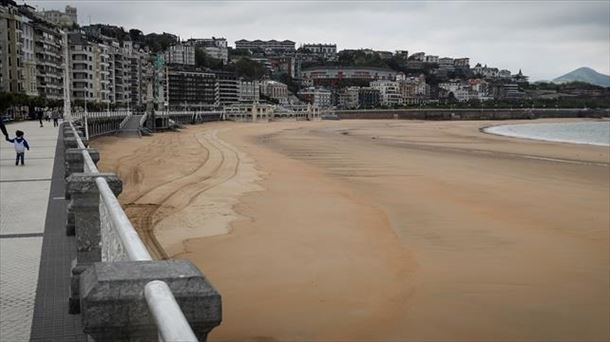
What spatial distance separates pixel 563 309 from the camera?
8.39 m

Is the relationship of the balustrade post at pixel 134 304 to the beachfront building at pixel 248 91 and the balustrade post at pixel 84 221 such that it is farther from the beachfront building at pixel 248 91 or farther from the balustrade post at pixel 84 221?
the beachfront building at pixel 248 91

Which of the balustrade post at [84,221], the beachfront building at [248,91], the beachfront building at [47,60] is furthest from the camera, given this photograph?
the beachfront building at [248,91]

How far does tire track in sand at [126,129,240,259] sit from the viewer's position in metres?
12.1

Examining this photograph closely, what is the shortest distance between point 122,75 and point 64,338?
5623 inches

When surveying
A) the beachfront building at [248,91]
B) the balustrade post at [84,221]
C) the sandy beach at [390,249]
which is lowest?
the sandy beach at [390,249]

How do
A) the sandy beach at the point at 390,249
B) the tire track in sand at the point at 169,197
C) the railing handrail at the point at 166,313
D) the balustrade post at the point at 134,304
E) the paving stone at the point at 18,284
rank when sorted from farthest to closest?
the tire track in sand at the point at 169,197 < the sandy beach at the point at 390,249 < the paving stone at the point at 18,284 < the balustrade post at the point at 134,304 < the railing handrail at the point at 166,313

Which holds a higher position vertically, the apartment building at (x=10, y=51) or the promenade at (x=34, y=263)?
the apartment building at (x=10, y=51)

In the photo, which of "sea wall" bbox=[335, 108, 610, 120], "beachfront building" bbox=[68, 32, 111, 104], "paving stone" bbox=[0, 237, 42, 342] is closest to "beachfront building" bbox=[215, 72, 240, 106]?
"sea wall" bbox=[335, 108, 610, 120]

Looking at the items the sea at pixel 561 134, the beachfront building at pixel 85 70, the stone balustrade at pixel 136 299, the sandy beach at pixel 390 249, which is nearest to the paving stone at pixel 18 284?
the sandy beach at pixel 390 249

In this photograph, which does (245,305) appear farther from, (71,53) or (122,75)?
(122,75)

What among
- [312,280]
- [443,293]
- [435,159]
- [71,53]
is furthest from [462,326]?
[71,53]

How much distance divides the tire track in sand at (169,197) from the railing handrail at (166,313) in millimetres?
8158

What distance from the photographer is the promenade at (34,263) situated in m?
5.06

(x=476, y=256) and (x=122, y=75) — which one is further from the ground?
(x=122, y=75)
